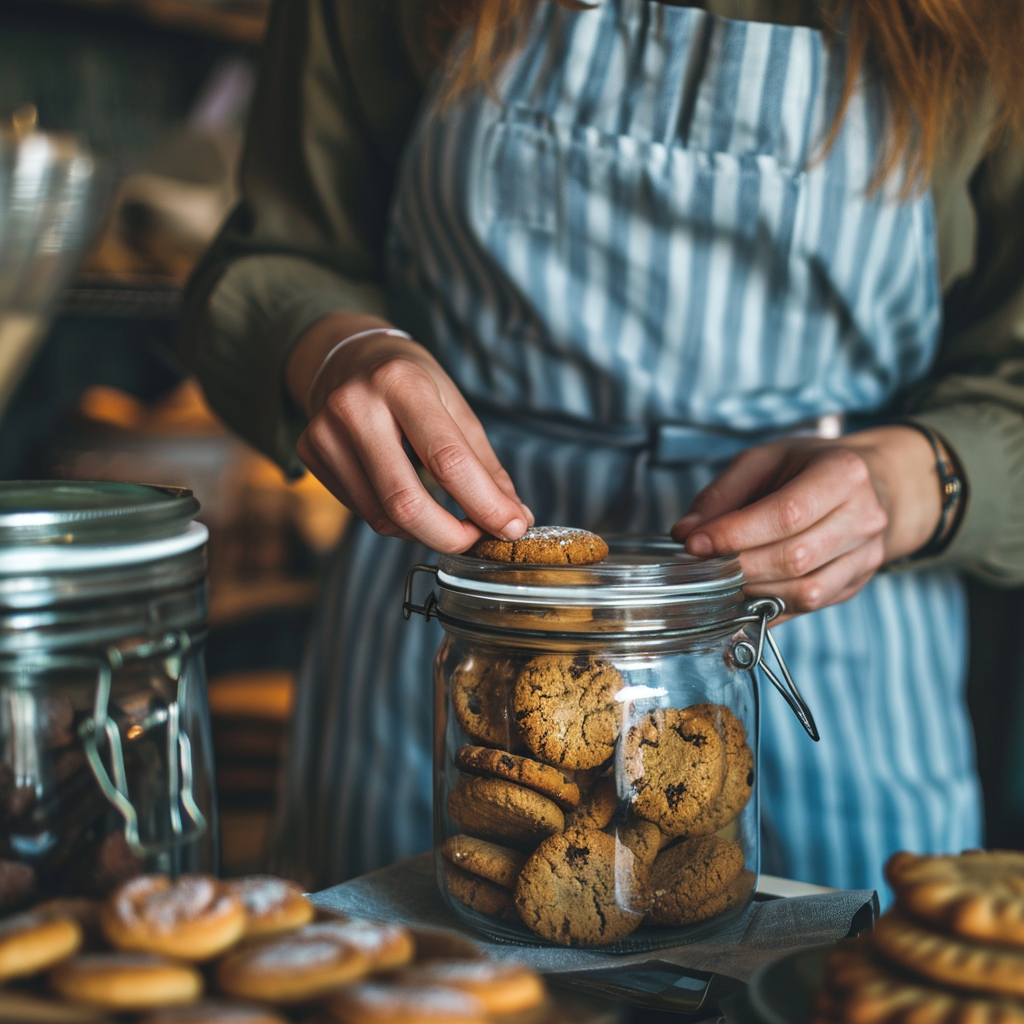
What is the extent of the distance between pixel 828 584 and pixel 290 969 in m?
0.45

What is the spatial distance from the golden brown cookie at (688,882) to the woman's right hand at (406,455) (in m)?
0.18

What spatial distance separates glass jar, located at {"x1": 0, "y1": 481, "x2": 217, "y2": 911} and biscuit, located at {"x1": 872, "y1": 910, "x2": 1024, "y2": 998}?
0.28 metres

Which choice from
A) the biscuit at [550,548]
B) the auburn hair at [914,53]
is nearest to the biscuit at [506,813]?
the biscuit at [550,548]

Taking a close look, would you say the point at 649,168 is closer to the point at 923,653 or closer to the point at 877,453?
the point at 877,453

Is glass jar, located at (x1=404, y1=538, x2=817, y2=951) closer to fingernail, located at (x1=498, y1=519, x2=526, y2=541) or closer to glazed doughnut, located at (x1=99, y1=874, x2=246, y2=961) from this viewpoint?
fingernail, located at (x1=498, y1=519, x2=526, y2=541)

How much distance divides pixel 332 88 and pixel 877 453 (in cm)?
57

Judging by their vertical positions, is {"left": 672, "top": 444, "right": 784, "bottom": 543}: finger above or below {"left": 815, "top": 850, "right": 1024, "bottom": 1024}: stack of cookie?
above

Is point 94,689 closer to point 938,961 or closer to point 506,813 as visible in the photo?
point 506,813

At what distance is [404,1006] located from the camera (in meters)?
0.30

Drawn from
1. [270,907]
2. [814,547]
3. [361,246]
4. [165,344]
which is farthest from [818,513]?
[165,344]

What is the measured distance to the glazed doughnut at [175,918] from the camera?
13.2 inches

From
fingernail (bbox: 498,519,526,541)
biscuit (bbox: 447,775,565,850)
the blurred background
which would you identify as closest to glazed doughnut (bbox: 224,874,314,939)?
biscuit (bbox: 447,775,565,850)

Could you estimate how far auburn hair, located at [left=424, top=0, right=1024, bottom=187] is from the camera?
0.74 meters

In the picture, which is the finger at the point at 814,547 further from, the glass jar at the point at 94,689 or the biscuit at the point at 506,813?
the glass jar at the point at 94,689
